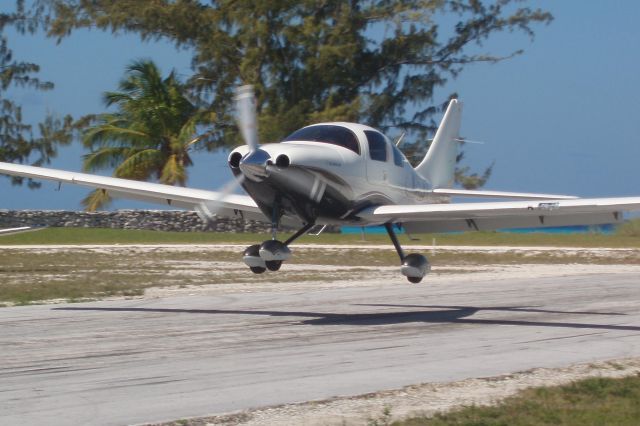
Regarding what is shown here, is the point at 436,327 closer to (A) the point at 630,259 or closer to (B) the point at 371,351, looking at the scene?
(B) the point at 371,351

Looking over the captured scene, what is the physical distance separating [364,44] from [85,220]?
17693mm

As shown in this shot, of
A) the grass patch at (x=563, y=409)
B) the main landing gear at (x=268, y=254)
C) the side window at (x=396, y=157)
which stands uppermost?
the side window at (x=396, y=157)

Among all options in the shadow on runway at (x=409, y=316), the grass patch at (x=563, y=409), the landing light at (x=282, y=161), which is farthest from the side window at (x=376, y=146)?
the grass patch at (x=563, y=409)

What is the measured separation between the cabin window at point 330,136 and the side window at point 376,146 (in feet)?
1.45

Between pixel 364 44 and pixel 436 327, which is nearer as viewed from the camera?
pixel 436 327

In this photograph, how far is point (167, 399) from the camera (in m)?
9.35

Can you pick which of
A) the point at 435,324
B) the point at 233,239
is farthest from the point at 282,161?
the point at 233,239

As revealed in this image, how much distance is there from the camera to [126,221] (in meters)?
48.5

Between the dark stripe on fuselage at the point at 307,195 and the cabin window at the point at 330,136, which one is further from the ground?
the cabin window at the point at 330,136

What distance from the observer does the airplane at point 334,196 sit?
51.2ft

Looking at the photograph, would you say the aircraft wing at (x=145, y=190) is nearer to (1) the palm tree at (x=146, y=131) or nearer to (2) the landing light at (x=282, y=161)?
(2) the landing light at (x=282, y=161)

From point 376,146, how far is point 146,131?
1438 inches

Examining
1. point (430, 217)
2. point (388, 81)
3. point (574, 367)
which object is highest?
point (388, 81)

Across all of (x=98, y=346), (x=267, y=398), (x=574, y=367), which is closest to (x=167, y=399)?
(x=267, y=398)
